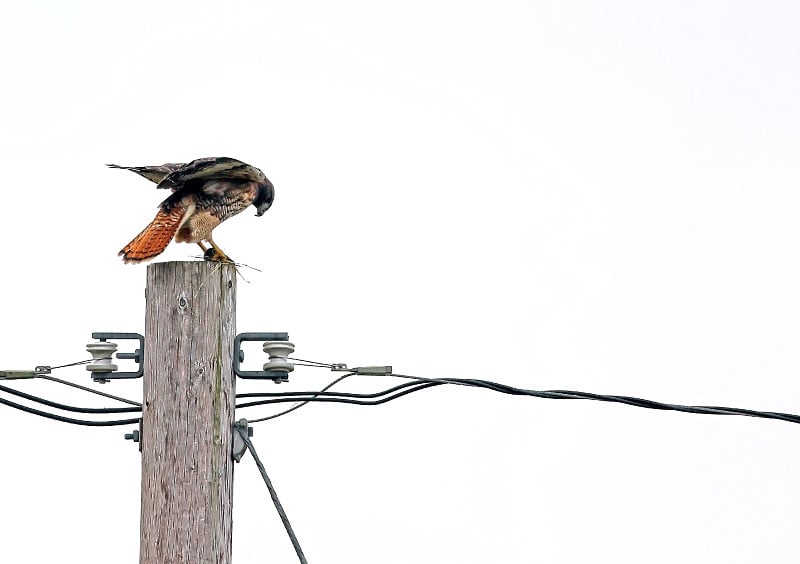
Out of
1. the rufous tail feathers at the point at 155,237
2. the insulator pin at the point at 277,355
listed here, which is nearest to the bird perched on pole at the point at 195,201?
the rufous tail feathers at the point at 155,237

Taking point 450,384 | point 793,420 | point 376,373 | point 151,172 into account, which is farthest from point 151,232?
point 793,420

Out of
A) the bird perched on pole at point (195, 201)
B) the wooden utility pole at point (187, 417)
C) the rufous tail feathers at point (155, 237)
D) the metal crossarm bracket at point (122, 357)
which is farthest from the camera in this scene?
the bird perched on pole at point (195, 201)

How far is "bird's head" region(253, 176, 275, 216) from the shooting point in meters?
5.67

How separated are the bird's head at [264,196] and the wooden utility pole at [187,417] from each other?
5.47 feet

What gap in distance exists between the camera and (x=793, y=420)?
438 centimetres

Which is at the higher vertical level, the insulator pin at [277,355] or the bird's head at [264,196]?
the bird's head at [264,196]

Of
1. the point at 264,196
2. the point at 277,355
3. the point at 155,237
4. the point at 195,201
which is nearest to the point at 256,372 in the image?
the point at 277,355

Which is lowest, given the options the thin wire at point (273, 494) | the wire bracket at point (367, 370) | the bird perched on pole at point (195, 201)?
the thin wire at point (273, 494)

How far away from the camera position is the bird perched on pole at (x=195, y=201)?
4.72 meters

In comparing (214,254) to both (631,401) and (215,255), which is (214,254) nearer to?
(215,255)

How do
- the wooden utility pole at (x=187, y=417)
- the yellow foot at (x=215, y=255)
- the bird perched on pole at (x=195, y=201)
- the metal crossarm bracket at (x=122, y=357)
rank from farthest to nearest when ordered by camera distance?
the yellow foot at (x=215, y=255), the bird perched on pole at (x=195, y=201), the metal crossarm bracket at (x=122, y=357), the wooden utility pole at (x=187, y=417)

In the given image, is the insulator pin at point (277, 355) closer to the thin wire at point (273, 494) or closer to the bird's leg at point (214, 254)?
the thin wire at point (273, 494)

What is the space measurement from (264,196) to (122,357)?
70.0 inches

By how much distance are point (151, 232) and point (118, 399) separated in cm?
77
